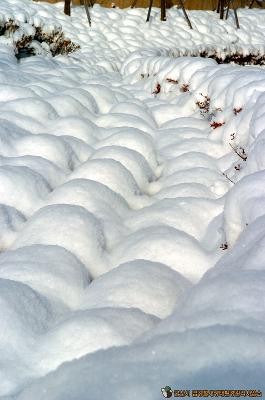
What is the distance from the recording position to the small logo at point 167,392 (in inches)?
47.1

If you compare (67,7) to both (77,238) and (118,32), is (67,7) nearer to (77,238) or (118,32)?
(118,32)

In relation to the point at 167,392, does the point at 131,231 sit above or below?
below

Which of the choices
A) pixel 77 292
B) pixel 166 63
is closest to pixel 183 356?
pixel 77 292

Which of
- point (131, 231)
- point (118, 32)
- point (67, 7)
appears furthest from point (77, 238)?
point (67, 7)

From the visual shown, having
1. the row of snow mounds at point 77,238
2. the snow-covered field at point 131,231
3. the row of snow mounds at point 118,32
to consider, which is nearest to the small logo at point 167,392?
the snow-covered field at point 131,231

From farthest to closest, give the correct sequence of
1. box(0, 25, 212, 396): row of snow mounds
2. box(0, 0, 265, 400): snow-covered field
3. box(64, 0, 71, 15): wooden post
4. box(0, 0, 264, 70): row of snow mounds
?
box(64, 0, 71, 15): wooden post, box(0, 0, 264, 70): row of snow mounds, box(0, 25, 212, 396): row of snow mounds, box(0, 0, 265, 400): snow-covered field

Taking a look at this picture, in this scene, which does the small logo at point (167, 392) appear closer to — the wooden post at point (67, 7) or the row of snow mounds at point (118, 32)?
the row of snow mounds at point (118, 32)

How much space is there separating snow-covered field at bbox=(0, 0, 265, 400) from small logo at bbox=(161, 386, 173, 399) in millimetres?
24

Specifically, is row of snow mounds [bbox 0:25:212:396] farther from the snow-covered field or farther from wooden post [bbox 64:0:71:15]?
wooden post [bbox 64:0:71:15]

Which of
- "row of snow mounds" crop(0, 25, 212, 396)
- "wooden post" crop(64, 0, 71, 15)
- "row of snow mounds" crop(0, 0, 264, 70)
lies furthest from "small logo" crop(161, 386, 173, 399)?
"wooden post" crop(64, 0, 71, 15)

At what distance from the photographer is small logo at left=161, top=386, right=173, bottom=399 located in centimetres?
120

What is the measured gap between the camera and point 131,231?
9.80ft

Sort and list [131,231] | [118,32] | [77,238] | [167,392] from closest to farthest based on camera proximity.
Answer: [167,392] → [77,238] → [131,231] → [118,32]

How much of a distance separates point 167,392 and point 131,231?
181 cm
